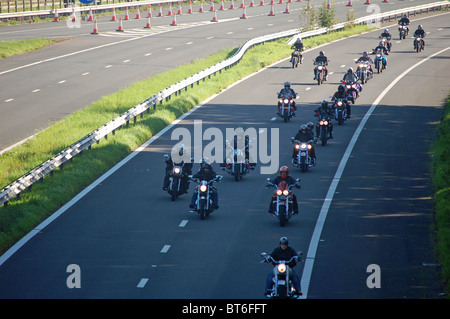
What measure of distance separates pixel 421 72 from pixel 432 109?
451 inches

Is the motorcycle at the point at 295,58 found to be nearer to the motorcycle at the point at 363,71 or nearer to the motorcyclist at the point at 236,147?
the motorcycle at the point at 363,71

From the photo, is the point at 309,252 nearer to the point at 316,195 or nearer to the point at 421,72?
the point at 316,195

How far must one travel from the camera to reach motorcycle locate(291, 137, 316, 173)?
23.3 metres

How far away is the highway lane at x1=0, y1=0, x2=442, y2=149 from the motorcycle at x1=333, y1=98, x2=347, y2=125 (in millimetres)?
10096

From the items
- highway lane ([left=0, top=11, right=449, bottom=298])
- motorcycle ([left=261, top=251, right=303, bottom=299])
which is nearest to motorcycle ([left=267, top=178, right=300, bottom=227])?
highway lane ([left=0, top=11, right=449, bottom=298])

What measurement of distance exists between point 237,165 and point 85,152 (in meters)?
4.98

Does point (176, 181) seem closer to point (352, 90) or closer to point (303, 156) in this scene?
point (303, 156)

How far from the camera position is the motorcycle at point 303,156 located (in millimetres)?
23297

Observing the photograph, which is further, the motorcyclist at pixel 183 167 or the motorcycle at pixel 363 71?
the motorcycle at pixel 363 71

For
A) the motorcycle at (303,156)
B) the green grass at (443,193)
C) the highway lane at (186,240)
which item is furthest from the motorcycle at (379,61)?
the motorcycle at (303,156)

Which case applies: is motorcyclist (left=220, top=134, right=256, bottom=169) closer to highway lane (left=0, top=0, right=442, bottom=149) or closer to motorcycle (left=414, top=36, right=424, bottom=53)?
highway lane (left=0, top=0, right=442, bottom=149)

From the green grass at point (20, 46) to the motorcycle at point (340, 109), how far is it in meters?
24.6

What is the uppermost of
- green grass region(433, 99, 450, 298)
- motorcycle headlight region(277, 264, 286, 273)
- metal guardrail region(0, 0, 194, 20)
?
metal guardrail region(0, 0, 194, 20)
